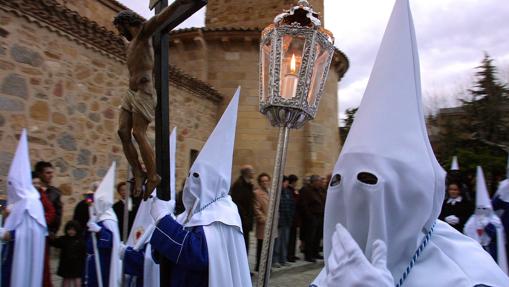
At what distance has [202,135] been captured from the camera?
12180 millimetres

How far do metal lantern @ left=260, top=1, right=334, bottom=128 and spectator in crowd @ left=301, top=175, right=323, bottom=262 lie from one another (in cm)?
602

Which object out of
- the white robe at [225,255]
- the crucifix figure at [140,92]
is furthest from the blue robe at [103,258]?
the crucifix figure at [140,92]

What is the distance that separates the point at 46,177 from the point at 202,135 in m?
6.53

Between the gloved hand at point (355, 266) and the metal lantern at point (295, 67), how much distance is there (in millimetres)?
1673

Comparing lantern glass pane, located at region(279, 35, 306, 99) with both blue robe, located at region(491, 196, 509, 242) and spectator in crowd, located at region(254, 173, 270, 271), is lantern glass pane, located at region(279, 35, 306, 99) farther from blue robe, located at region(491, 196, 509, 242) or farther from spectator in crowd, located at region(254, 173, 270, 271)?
spectator in crowd, located at region(254, 173, 270, 271)

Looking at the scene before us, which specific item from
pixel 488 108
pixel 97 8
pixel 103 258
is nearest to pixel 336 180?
pixel 103 258

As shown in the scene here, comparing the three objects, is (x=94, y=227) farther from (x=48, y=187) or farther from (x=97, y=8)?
(x=97, y=8)

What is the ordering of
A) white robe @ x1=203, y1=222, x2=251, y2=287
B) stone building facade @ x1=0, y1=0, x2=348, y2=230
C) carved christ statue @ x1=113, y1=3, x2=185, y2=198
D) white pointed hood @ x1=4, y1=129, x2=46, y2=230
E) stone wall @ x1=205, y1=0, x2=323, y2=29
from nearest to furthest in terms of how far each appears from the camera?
carved christ statue @ x1=113, y1=3, x2=185, y2=198 < white robe @ x1=203, y1=222, x2=251, y2=287 < white pointed hood @ x1=4, y1=129, x2=46, y2=230 < stone building facade @ x1=0, y1=0, x2=348, y2=230 < stone wall @ x1=205, y1=0, x2=323, y2=29

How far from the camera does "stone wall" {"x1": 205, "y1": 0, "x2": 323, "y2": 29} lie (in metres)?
14.4

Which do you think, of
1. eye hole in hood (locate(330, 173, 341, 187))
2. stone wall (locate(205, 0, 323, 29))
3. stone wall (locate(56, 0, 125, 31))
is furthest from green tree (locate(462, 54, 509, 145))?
eye hole in hood (locate(330, 173, 341, 187))

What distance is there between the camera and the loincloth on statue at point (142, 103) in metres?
2.21

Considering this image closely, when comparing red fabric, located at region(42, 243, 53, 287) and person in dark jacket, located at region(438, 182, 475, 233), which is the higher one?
person in dark jacket, located at region(438, 182, 475, 233)

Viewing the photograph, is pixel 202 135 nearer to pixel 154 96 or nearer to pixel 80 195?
pixel 80 195

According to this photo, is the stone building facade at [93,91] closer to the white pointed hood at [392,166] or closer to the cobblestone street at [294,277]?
the cobblestone street at [294,277]
